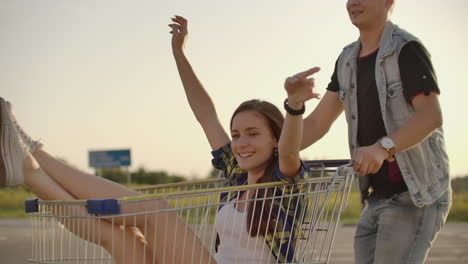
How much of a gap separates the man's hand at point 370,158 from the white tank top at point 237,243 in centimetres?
58

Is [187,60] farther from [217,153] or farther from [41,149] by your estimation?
[41,149]

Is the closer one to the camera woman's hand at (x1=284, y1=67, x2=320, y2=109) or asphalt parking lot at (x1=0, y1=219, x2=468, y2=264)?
woman's hand at (x1=284, y1=67, x2=320, y2=109)

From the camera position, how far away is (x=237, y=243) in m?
3.30

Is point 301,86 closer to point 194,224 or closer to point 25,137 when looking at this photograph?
point 194,224

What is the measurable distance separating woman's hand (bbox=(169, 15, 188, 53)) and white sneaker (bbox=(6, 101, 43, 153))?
101 centimetres

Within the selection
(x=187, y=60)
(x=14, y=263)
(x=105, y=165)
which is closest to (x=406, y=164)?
(x=187, y=60)

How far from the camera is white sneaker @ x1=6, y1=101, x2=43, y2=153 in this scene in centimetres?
326

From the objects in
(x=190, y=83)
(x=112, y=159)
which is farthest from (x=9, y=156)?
(x=112, y=159)

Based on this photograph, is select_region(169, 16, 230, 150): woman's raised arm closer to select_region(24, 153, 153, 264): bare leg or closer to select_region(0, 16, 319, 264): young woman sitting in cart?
select_region(0, 16, 319, 264): young woman sitting in cart

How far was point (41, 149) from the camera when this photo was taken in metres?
3.44

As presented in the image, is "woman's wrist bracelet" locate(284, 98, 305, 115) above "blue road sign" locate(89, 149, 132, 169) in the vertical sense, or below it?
above

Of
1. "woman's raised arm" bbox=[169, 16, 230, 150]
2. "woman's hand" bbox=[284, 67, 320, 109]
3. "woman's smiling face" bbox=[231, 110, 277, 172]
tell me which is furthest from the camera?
"woman's raised arm" bbox=[169, 16, 230, 150]

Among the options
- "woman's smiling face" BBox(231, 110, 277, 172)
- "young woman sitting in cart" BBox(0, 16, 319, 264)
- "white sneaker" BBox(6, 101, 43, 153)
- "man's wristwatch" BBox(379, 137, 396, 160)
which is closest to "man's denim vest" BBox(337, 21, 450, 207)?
"man's wristwatch" BBox(379, 137, 396, 160)

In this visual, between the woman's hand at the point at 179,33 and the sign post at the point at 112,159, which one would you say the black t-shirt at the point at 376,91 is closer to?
the woman's hand at the point at 179,33
